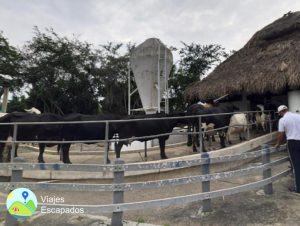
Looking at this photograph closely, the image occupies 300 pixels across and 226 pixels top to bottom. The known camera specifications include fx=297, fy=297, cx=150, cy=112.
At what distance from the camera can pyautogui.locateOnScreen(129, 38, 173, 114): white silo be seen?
41.5 ft

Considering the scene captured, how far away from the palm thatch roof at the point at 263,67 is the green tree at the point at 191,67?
37.8 feet

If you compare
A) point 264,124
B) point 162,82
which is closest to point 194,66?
point 162,82

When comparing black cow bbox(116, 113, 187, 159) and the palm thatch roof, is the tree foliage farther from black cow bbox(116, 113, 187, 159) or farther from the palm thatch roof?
black cow bbox(116, 113, 187, 159)

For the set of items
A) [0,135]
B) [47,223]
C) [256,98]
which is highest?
[256,98]

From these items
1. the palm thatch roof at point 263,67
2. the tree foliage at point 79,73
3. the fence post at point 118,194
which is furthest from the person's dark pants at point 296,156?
the tree foliage at point 79,73

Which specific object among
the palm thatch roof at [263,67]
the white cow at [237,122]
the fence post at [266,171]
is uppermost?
the palm thatch roof at [263,67]

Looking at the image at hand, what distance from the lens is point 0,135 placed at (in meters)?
8.09

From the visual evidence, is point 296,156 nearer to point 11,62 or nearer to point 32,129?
point 32,129

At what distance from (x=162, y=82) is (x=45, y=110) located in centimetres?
2014

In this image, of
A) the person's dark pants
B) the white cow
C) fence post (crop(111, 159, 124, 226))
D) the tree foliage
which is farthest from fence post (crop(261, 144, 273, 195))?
the tree foliage

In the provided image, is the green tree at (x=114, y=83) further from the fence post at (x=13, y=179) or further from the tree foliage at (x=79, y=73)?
the fence post at (x=13, y=179)

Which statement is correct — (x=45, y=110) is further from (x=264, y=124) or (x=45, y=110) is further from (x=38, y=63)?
(x=264, y=124)

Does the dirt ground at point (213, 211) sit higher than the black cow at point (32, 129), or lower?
lower

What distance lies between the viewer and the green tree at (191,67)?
1072 inches
